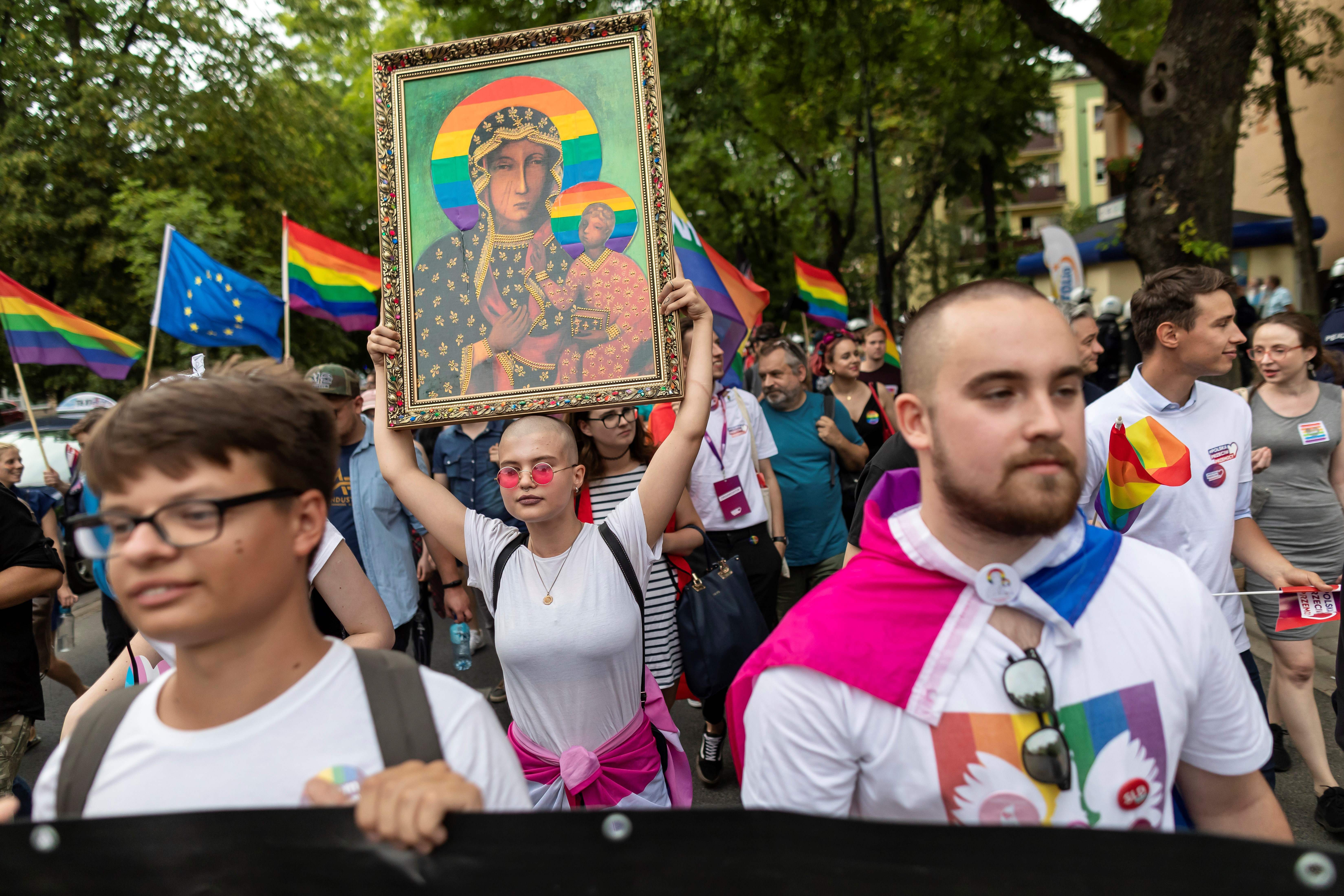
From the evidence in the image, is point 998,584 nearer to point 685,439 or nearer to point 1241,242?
point 685,439

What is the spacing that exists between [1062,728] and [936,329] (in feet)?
2.27

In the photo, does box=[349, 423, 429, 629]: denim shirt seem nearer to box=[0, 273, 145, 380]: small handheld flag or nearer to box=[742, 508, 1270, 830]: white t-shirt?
box=[742, 508, 1270, 830]: white t-shirt

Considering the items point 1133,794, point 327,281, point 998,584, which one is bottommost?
point 1133,794

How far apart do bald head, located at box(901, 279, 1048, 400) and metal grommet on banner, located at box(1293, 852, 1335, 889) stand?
834mm

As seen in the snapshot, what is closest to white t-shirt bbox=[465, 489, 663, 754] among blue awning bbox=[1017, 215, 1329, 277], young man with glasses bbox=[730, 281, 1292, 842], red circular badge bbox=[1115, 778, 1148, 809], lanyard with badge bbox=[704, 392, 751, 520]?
young man with glasses bbox=[730, 281, 1292, 842]

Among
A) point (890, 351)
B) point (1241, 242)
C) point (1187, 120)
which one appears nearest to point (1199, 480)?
point (1187, 120)

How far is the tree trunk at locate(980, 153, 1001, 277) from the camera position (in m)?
18.4

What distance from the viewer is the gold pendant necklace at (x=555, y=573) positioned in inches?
113

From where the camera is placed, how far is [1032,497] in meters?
1.51

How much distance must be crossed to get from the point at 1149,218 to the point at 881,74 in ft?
27.4

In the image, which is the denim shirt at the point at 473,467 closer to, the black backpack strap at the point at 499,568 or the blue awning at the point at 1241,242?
the black backpack strap at the point at 499,568

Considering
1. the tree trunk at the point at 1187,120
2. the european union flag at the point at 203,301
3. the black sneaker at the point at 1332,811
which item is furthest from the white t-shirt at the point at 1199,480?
the european union flag at the point at 203,301

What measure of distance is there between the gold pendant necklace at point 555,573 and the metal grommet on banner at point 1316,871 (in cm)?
204

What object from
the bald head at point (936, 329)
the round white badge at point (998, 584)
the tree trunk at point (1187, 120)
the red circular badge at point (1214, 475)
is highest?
the tree trunk at point (1187, 120)
